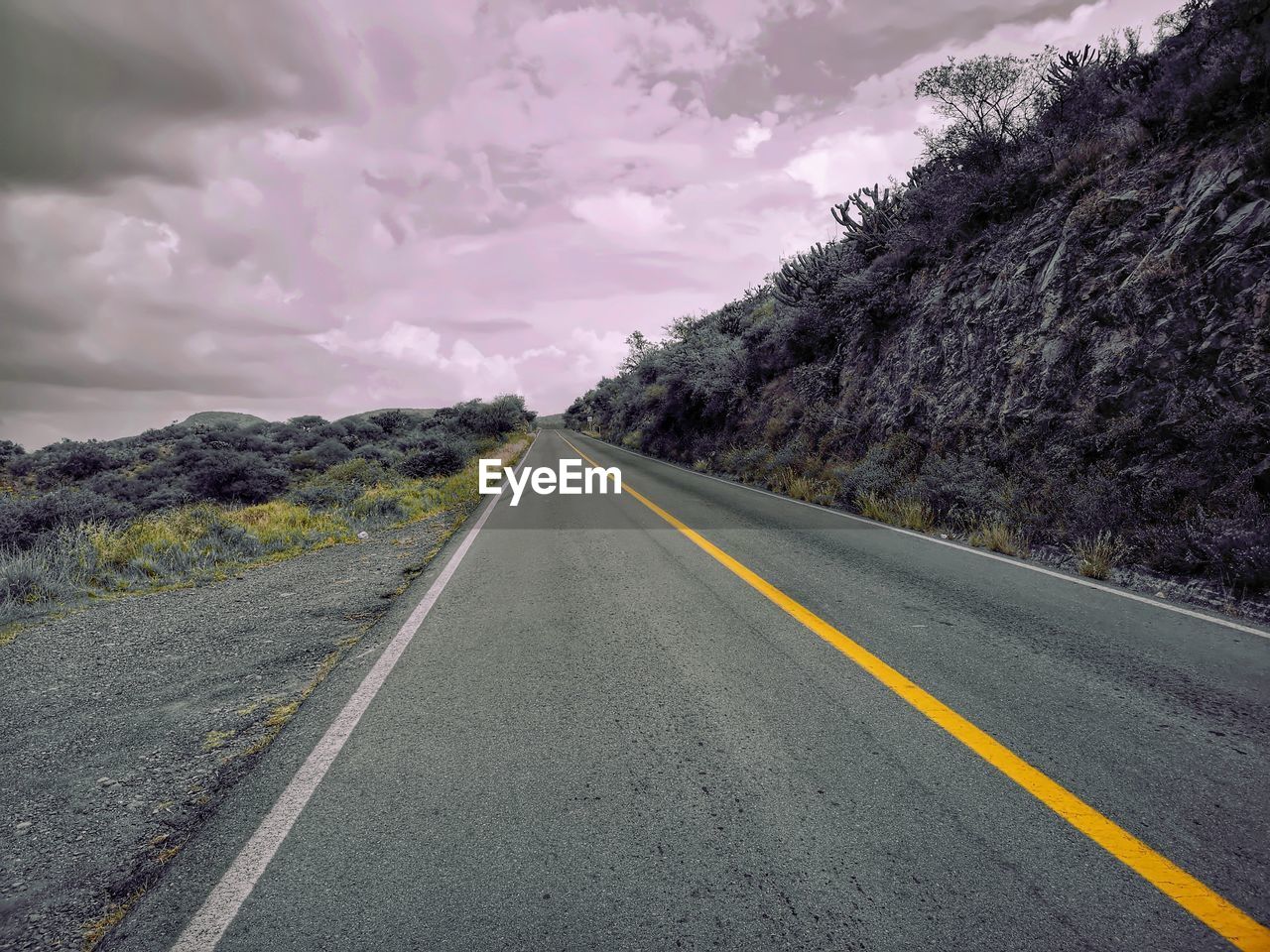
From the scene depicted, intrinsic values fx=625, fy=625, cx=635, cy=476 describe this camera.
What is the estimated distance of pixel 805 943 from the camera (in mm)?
1801

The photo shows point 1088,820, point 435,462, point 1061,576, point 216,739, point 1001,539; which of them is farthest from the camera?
point 435,462

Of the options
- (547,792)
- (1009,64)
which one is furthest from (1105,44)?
(547,792)

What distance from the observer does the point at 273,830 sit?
Answer: 240cm

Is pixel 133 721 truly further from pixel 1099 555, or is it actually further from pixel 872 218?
pixel 872 218

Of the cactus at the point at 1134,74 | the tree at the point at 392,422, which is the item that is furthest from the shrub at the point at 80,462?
the cactus at the point at 1134,74

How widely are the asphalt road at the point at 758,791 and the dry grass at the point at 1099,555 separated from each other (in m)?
1.52

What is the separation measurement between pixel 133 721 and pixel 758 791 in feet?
11.4

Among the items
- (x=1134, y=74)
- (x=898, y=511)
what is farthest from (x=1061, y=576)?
(x=1134, y=74)

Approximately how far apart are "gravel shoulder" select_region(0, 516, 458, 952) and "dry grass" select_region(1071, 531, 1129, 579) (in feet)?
22.7

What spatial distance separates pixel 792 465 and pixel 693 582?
401 inches

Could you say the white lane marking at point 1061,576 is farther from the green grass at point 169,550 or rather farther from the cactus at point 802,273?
the cactus at point 802,273

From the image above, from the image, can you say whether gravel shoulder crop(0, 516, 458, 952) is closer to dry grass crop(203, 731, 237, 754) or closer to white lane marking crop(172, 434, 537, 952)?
dry grass crop(203, 731, 237, 754)

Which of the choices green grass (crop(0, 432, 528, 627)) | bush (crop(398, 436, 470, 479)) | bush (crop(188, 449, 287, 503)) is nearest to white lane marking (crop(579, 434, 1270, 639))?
green grass (crop(0, 432, 528, 627))

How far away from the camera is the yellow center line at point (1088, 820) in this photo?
1.84 metres
